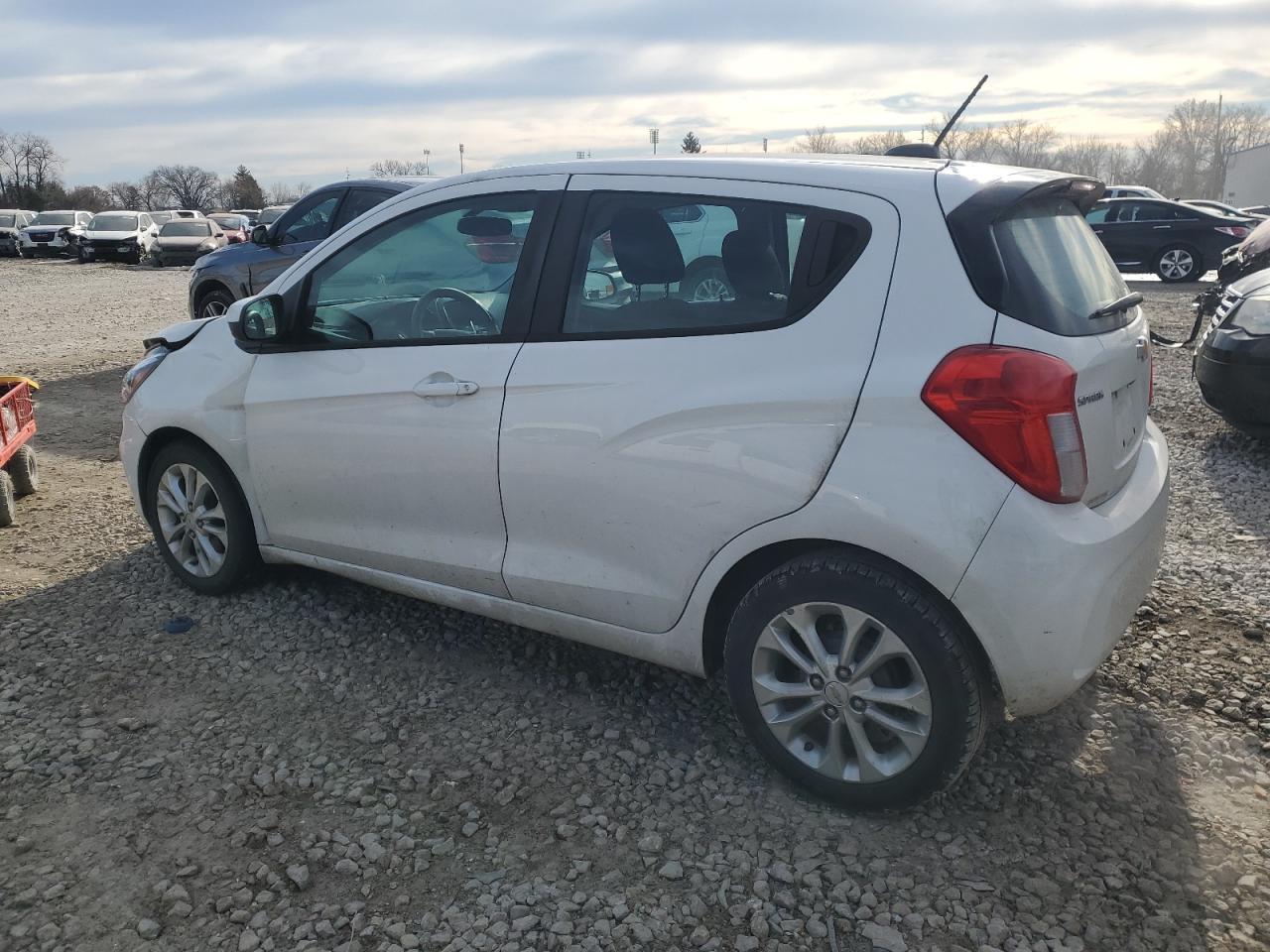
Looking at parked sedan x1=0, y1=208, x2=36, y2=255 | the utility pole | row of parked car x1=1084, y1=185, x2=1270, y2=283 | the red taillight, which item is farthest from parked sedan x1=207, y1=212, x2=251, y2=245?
the utility pole

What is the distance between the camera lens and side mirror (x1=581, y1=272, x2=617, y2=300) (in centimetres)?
312

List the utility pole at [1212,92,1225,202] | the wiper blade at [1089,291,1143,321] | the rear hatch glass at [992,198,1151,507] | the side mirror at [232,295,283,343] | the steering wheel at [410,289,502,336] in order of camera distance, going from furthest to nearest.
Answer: the utility pole at [1212,92,1225,202]
the side mirror at [232,295,283,343]
the steering wheel at [410,289,502,336]
the wiper blade at [1089,291,1143,321]
the rear hatch glass at [992,198,1151,507]

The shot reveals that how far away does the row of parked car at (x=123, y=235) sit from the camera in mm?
30766

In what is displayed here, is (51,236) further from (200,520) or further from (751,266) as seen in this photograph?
(751,266)

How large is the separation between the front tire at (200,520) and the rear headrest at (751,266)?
241cm

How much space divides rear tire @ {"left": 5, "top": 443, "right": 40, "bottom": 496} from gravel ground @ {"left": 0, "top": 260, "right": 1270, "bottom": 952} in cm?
166

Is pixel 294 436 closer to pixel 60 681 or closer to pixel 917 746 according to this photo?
pixel 60 681

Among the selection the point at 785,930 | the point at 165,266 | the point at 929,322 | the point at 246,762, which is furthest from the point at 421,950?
the point at 165,266

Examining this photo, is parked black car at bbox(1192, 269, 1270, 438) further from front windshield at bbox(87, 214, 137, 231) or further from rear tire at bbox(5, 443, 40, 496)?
front windshield at bbox(87, 214, 137, 231)

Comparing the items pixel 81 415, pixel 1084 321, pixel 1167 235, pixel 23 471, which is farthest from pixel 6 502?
pixel 1167 235

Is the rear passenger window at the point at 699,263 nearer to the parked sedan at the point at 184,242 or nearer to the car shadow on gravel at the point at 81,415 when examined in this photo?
the car shadow on gravel at the point at 81,415

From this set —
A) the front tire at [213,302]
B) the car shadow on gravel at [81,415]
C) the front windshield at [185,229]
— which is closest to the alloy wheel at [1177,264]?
the front tire at [213,302]

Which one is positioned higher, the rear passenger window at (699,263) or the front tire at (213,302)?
the rear passenger window at (699,263)

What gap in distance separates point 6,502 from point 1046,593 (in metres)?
5.26
